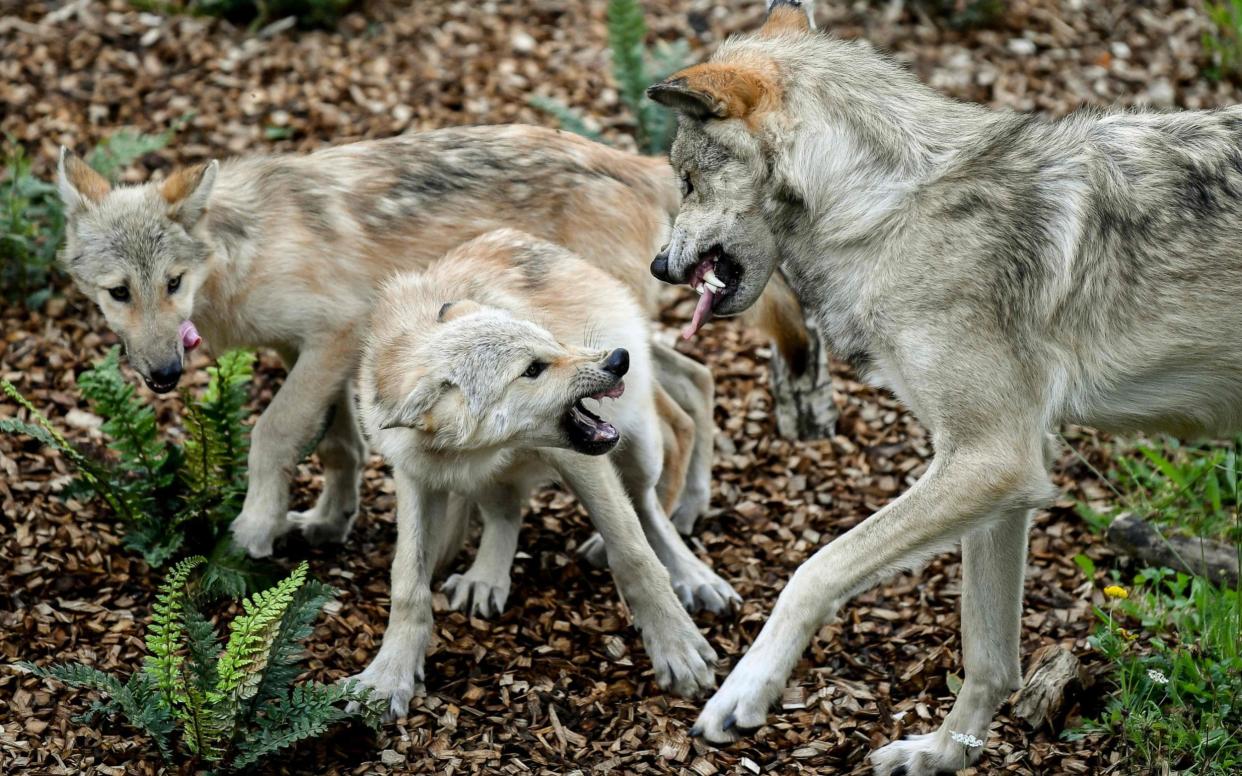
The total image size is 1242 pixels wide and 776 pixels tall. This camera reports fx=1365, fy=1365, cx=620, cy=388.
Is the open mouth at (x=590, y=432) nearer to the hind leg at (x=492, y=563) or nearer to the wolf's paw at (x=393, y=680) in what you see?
the hind leg at (x=492, y=563)

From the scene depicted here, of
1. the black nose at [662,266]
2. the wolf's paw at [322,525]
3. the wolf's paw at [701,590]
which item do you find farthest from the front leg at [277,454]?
the black nose at [662,266]

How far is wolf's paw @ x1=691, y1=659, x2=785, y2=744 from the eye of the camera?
498 cm

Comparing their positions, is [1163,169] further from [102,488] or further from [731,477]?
[102,488]

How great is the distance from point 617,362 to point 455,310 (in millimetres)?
913

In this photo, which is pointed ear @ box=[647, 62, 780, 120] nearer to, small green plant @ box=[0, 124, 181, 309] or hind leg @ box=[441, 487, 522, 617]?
hind leg @ box=[441, 487, 522, 617]

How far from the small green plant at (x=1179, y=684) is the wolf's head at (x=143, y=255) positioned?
4.39m

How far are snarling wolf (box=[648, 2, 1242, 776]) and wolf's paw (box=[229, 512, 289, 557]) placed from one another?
2.41 m

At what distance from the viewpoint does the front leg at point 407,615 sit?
5.82 metres

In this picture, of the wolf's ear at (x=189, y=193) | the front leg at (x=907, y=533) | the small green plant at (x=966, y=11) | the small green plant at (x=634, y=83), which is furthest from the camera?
the small green plant at (x=966, y=11)

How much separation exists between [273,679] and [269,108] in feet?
18.7

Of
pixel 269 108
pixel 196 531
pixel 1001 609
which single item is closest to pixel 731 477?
pixel 1001 609

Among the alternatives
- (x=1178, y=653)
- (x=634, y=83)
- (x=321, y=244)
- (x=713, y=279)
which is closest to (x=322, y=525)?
(x=321, y=244)

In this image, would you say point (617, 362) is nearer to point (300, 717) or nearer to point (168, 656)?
point (300, 717)

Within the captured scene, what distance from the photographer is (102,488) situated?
20.4 feet
